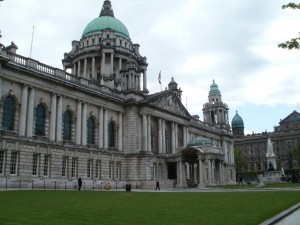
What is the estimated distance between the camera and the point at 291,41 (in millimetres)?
15164

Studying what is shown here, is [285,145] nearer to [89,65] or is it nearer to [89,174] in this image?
[89,65]

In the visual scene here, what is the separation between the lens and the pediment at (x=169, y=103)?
200 ft

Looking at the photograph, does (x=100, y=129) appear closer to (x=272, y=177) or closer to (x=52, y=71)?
(x=52, y=71)

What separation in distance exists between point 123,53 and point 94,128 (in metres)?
30.1

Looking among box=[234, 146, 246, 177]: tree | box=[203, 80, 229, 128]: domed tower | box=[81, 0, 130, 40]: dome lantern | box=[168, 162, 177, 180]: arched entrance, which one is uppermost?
box=[81, 0, 130, 40]: dome lantern

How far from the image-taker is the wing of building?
40.0 metres

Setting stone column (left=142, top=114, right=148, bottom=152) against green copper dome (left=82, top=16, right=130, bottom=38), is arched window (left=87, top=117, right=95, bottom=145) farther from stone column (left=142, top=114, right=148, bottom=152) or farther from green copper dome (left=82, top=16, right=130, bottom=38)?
green copper dome (left=82, top=16, right=130, bottom=38)

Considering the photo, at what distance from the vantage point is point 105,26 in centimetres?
8175

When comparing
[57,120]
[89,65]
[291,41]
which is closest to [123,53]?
[89,65]

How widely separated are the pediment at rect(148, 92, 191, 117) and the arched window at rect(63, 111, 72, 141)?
15213mm

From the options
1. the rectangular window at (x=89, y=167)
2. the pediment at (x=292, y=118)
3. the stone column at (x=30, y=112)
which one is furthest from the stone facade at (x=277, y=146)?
the stone column at (x=30, y=112)

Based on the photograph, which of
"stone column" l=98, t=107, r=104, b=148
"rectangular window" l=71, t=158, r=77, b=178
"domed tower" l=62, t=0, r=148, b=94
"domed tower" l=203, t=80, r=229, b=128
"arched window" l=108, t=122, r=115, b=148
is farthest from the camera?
"domed tower" l=203, t=80, r=229, b=128

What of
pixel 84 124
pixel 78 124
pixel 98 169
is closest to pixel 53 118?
pixel 78 124

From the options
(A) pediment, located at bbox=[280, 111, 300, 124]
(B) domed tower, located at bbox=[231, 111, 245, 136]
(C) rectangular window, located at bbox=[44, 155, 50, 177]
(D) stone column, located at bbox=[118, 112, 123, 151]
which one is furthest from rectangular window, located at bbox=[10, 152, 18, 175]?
(B) domed tower, located at bbox=[231, 111, 245, 136]
